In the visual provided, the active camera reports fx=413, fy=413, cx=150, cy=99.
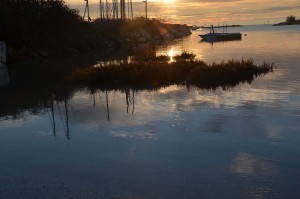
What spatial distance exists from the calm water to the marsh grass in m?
4.19

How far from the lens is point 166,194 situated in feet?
24.0

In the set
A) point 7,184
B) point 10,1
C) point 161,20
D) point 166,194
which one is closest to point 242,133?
point 166,194

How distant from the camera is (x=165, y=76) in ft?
77.7

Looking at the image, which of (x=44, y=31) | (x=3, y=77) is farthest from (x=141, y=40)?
(x=3, y=77)

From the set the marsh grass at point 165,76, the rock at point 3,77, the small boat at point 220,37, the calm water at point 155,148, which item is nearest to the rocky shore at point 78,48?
the small boat at point 220,37

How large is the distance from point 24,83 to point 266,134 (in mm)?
17529

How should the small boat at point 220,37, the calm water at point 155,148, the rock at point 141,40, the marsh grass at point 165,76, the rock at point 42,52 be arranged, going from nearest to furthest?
1. the calm water at point 155,148
2. the marsh grass at point 165,76
3. the rock at point 42,52
4. the small boat at point 220,37
5. the rock at point 141,40

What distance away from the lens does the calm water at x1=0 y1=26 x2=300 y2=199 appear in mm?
7621

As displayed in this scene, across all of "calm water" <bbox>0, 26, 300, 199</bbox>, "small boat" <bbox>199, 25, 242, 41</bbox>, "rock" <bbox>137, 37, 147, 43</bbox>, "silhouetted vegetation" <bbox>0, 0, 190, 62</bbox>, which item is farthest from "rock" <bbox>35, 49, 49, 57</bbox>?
"small boat" <bbox>199, 25, 242, 41</bbox>

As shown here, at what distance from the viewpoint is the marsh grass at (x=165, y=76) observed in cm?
2133

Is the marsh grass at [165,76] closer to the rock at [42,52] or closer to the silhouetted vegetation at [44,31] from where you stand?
the silhouetted vegetation at [44,31]

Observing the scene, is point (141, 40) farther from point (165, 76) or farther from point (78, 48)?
point (165, 76)

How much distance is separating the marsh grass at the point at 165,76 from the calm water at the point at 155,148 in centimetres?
419

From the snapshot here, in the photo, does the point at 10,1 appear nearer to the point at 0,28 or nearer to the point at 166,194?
the point at 0,28
